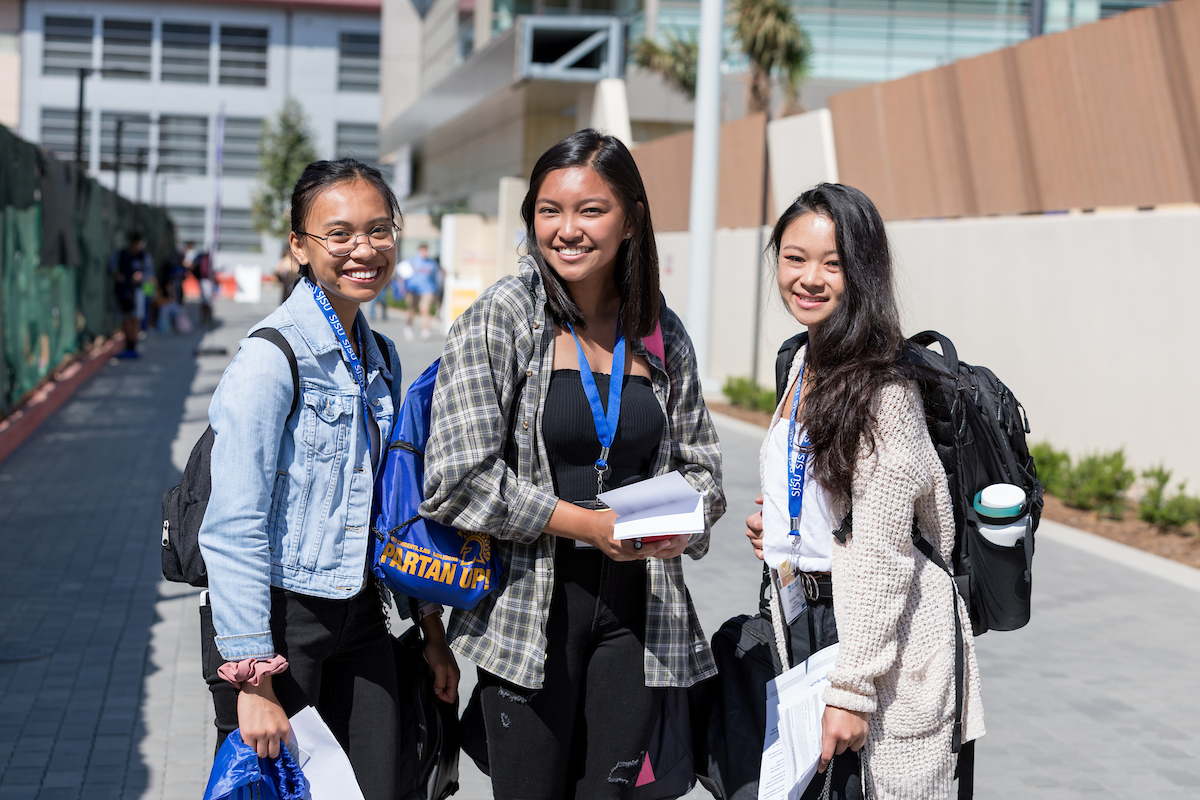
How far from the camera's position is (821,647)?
2.83 m

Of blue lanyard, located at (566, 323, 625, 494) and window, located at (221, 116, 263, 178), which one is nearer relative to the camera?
blue lanyard, located at (566, 323, 625, 494)

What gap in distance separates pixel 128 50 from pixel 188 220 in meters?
9.29

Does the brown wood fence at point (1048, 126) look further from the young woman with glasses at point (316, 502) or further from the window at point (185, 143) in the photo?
the window at point (185, 143)

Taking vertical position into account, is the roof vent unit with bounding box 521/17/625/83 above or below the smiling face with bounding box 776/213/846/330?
above

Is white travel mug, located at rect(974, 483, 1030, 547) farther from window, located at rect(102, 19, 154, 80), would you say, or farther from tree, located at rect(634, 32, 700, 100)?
window, located at rect(102, 19, 154, 80)

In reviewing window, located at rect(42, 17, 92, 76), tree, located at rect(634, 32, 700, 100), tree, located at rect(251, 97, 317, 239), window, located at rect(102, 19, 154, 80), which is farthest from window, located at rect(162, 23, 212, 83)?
tree, located at rect(634, 32, 700, 100)

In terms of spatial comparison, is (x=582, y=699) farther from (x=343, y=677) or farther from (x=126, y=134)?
(x=126, y=134)

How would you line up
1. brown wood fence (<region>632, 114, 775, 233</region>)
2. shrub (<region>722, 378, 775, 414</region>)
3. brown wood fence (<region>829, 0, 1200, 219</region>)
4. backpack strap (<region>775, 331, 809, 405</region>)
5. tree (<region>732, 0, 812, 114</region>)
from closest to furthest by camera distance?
backpack strap (<region>775, 331, 809, 405</region>)
brown wood fence (<region>829, 0, 1200, 219</region>)
shrub (<region>722, 378, 775, 414</region>)
brown wood fence (<region>632, 114, 775, 233</region>)
tree (<region>732, 0, 812, 114</region>)

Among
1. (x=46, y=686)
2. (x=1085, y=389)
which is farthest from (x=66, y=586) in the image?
(x=1085, y=389)

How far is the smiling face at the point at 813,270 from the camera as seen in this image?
9.14 feet

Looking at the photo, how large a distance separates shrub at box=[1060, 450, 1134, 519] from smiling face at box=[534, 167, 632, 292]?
26.0 ft

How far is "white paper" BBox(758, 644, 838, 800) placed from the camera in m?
2.73

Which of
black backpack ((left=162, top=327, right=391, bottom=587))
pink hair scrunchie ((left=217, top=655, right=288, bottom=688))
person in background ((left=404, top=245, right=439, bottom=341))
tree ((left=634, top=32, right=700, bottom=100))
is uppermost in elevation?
tree ((left=634, top=32, right=700, bottom=100))

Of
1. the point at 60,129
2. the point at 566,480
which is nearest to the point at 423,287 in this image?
the point at 566,480
